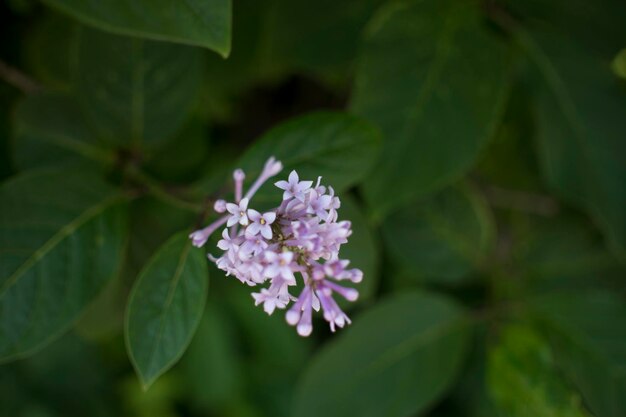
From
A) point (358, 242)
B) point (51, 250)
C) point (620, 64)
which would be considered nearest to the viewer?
point (51, 250)

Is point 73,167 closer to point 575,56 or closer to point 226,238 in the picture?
point 226,238

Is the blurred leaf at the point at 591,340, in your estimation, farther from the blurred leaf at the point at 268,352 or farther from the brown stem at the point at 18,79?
the brown stem at the point at 18,79

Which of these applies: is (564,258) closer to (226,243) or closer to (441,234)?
(441,234)

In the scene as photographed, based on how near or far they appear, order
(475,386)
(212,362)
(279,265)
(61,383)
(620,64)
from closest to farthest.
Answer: (279,265) < (620,64) < (475,386) < (61,383) < (212,362)

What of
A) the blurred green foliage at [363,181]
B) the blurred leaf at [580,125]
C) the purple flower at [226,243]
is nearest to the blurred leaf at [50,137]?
the blurred green foliage at [363,181]

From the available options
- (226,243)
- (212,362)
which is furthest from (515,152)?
(226,243)

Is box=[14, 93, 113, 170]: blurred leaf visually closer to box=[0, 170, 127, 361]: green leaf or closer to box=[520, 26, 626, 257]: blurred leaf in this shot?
box=[0, 170, 127, 361]: green leaf

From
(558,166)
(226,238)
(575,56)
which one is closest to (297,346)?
(558,166)

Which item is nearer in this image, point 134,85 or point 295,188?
point 295,188
